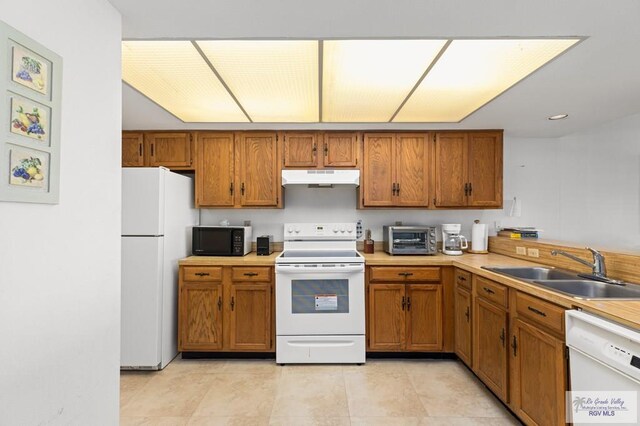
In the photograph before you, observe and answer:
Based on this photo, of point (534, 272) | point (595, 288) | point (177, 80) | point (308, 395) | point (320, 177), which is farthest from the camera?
point (320, 177)

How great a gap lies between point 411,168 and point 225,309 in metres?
2.33

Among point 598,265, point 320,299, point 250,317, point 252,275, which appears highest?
point 598,265

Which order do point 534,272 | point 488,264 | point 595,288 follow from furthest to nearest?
point 488,264, point 534,272, point 595,288

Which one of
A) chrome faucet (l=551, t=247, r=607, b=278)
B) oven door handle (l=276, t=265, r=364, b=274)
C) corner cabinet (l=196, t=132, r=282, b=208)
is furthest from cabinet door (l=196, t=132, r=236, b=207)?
chrome faucet (l=551, t=247, r=607, b=278)

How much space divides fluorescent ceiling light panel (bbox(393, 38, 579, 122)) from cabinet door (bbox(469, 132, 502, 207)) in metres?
0.60

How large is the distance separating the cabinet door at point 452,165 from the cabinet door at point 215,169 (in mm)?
2179

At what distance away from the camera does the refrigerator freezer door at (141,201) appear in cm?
260

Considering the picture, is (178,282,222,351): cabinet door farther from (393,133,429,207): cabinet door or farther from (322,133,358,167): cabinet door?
(393,133,429,207): cabinet door

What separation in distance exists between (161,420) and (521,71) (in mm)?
3277

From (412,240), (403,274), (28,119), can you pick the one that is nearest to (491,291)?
(403,274)

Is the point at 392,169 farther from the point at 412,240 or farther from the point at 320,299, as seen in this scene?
the point at 320,299

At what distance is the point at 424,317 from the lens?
111 inches

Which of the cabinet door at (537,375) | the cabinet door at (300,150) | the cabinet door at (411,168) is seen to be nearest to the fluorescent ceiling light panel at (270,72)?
the cabinet door at (300,150)

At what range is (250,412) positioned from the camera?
2084 millimetres
